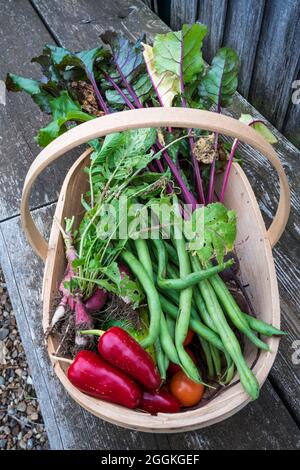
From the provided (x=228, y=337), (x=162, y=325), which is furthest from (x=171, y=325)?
(x=228, y=337)

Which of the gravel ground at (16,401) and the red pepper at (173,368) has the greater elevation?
the red pepper at (173,368)

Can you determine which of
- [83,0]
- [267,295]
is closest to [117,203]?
[267,295]

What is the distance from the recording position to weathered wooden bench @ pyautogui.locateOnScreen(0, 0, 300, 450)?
3.51 feet

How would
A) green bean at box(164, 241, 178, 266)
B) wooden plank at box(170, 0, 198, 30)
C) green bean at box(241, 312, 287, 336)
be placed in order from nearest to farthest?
1. green bean at box(241, 312, 287, 336)
2. green bean at box(164, 241, 178, 266)
3. wooden plank at box(170, 0, 198, 30)

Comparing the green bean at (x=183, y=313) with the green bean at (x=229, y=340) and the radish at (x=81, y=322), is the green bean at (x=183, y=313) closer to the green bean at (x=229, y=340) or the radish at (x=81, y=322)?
the green bean at (x=229, y=340)

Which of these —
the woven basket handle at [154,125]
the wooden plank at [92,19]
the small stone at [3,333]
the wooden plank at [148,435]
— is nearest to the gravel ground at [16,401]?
the small stone at [3,333]

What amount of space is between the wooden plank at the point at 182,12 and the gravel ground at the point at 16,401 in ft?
5.09

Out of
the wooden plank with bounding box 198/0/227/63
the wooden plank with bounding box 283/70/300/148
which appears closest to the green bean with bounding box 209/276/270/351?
the wooden plank with bounding box 283/70/300/148

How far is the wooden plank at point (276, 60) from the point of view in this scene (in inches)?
58.1

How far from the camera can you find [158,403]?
3.27 feet

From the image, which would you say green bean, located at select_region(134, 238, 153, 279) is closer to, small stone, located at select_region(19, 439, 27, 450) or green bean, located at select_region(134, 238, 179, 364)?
green bean, located at select_region(134, 238, 179, 364)

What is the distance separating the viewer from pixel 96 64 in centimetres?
149

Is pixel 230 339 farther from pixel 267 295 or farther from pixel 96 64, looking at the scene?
pixel 96 64
